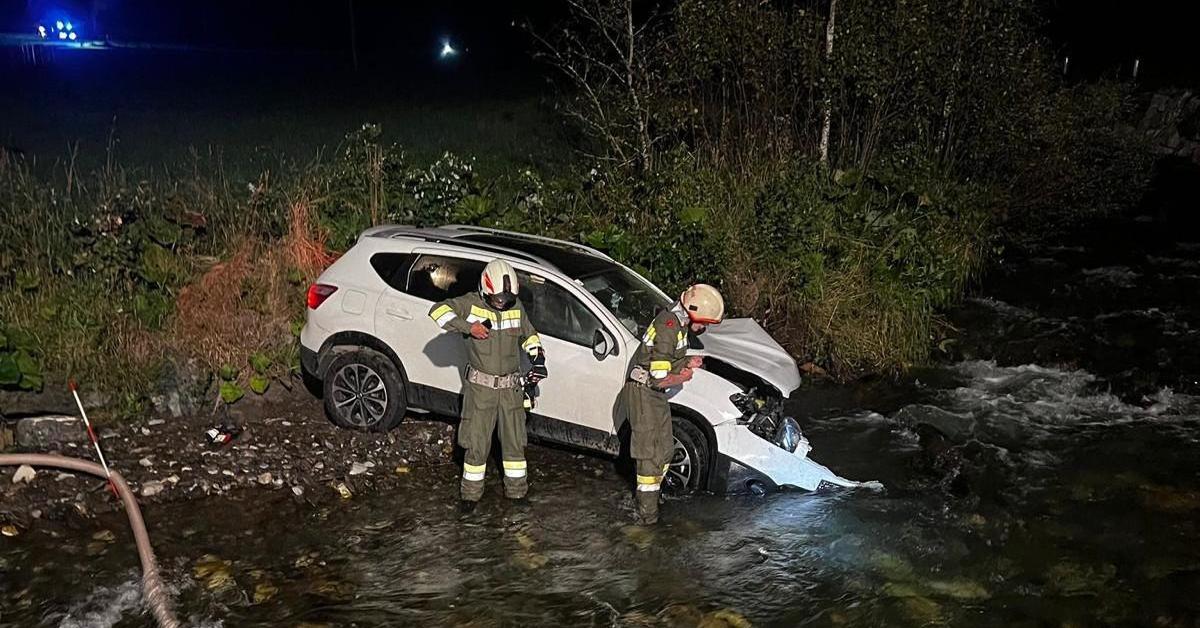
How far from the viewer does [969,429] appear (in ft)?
31.3

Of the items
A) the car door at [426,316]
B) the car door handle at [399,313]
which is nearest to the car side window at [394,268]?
the car door at [426,316]

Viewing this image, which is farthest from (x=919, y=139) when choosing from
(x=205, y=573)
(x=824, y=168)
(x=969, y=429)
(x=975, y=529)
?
(x=205, y=573)

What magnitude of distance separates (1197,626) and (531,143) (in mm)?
14708

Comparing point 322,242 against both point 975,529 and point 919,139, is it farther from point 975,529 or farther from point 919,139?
point 919,139

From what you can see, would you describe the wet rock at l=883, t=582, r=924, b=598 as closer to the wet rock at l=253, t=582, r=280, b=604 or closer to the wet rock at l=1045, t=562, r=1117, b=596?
the wet rock at l=1045, t=562, r=1117, b=596

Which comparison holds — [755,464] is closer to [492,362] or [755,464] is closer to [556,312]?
[556,312]

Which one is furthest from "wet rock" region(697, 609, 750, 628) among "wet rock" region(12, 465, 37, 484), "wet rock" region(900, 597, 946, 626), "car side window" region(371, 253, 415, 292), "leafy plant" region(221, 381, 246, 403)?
"wet rock" region(12, 465, 37, 484)

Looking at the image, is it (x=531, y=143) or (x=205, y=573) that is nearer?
(x=205, y=573)

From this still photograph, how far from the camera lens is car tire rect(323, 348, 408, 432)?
8.26 m

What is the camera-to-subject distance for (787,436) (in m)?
7.57

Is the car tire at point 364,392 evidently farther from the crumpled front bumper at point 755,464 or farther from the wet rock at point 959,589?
the wet rock at point 959,589

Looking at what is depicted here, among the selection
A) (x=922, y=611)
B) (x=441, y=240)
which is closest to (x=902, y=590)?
(x=922, y=611)

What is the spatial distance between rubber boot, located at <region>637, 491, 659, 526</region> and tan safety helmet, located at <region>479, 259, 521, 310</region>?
65.9 inches

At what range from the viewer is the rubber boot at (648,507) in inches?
280
